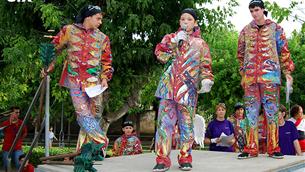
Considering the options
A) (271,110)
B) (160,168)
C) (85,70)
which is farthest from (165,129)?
(271,110)

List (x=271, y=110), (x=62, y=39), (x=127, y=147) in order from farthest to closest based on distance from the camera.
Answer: (x=127, y=147) < (x=271, y=110) < (x=62, y=39)

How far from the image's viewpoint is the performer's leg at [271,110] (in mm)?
5777

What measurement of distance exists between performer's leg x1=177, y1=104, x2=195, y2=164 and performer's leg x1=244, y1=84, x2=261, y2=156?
1321 millimetres

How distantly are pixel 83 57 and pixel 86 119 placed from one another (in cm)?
65

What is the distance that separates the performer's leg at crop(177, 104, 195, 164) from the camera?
479 cm

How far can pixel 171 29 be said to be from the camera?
34.3 feet

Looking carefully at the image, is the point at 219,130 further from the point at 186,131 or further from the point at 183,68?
the point at 183,68

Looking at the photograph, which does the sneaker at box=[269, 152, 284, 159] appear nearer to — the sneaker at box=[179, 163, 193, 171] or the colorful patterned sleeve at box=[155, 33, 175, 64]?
the sneaker at box=[179, 163, 193, 171]

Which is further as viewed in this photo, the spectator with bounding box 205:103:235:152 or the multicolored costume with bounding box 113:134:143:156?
the spectator with bounding box 205:103:235:152

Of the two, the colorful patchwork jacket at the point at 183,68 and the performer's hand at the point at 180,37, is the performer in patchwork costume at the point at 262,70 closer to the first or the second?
the colorful patchwork jacket at the point at 183,68

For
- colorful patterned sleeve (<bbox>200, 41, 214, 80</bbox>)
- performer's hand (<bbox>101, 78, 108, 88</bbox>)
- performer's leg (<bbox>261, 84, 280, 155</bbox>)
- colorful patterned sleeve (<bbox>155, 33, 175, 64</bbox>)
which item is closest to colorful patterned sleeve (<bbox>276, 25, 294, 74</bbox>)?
performer's leg (<bbox>261, 84, 280, 155</bbox>)

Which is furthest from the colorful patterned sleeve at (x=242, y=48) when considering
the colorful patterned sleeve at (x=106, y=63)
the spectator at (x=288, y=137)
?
the colorful patterned sleeve at (x=106, y=63)

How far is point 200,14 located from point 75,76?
20.1ft

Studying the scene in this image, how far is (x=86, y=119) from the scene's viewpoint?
16.1 ft
